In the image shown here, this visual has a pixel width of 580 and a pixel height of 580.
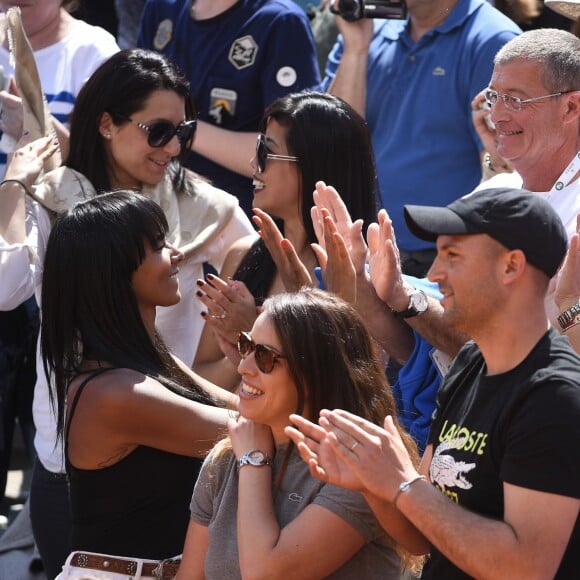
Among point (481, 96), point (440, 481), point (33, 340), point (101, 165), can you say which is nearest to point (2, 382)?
point (33, 340)

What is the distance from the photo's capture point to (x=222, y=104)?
518 cm

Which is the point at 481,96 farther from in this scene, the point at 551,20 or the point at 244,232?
the point at 551,20

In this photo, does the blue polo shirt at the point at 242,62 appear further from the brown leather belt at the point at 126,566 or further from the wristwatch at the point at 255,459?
the wristwatch at the point at 255,459

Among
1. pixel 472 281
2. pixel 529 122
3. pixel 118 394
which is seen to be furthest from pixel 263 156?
pixel 472 281

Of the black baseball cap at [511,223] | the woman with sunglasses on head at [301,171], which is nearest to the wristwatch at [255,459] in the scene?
the black baseball cap at [511,223]

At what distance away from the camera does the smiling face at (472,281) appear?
2.45 m

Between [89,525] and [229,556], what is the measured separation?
0.57m

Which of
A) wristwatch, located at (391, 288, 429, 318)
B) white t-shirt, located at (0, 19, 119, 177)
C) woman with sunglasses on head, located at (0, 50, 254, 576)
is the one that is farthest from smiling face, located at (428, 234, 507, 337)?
white t-shirt, located at (0, 19, 119, 177)

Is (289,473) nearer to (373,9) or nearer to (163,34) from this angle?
(373,9)

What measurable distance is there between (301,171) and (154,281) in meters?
0.82

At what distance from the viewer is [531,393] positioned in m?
2.34

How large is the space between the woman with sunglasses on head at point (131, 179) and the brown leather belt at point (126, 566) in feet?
3.64

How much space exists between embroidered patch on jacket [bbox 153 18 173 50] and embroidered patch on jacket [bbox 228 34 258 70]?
1.38 feet

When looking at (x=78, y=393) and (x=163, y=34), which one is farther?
(x=163, y=34)
